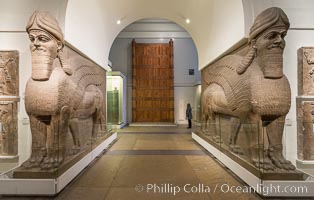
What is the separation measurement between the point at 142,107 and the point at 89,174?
465 inches

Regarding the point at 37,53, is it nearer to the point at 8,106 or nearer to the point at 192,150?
the point at 8,106

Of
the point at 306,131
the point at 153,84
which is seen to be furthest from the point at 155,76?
the point at 306,131

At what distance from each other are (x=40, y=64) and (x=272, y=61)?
360 centimetres

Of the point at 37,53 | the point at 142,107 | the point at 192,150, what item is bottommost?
the point at 192,150

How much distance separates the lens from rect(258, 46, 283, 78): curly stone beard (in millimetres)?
3500

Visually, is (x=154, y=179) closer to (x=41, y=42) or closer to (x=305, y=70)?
(x=41, y=42)

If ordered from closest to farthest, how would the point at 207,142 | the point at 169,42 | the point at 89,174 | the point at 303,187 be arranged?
the point at 303,187 → the point at 89,174 → the point at 207,142 → the point at 169,42

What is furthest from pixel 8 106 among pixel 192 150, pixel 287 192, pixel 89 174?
pixel 287 192

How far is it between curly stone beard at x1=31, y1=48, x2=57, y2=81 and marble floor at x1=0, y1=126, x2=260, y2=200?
1808 mm

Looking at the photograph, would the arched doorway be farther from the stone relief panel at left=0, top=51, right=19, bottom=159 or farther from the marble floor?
the stone relief panel at left=0, top=51, right=19, bottom=159

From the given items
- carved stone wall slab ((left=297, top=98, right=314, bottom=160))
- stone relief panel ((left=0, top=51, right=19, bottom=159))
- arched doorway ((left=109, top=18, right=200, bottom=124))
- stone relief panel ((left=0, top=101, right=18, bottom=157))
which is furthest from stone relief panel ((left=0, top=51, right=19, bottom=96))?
arched doorway ((left=109, top=18, right=200, bottom=124))

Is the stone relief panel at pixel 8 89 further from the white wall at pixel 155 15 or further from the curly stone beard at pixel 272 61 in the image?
the curly stone beard at pixel 272 61

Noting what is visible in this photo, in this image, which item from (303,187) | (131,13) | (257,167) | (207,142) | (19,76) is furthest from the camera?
(131,13)

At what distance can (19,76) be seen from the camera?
462 cm
